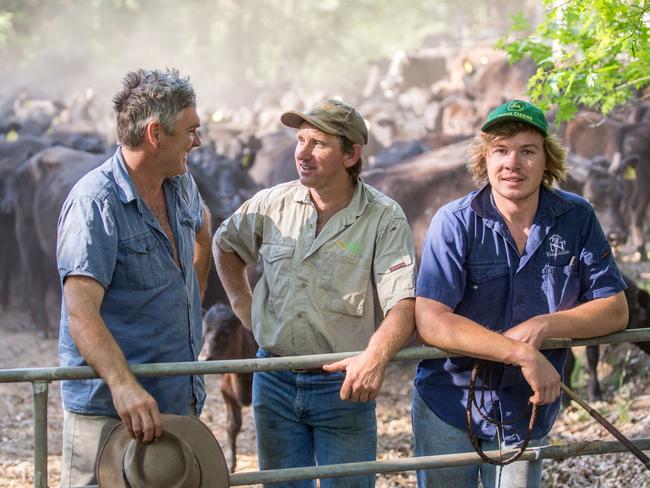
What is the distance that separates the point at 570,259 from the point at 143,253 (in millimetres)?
1568

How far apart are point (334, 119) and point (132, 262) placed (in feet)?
3.34

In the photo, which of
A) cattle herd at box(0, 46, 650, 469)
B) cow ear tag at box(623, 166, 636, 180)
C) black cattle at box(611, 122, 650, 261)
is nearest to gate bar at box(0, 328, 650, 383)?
cattle herd at box(0, 46, 650, 469)

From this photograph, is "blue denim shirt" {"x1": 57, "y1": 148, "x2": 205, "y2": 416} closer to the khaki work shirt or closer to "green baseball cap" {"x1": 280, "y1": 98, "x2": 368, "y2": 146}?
the khaki work shirt

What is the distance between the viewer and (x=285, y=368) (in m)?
3.30

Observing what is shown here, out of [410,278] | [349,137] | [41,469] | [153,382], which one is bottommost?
[41,469]

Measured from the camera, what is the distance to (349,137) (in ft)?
12.9

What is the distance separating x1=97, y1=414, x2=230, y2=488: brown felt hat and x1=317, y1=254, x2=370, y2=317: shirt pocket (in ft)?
2.69

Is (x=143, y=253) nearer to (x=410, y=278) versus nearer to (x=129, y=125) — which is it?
(x=129, y=125)

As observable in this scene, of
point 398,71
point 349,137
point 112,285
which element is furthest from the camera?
point 398,71

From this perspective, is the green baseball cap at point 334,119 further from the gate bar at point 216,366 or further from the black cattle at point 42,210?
the black cattle at point 42,210

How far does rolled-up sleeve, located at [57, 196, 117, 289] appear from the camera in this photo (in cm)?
331

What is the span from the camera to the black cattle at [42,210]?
13.3 metres

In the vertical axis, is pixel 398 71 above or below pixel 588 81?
above

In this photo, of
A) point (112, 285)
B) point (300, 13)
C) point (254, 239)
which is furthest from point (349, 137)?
point (300, 13)
